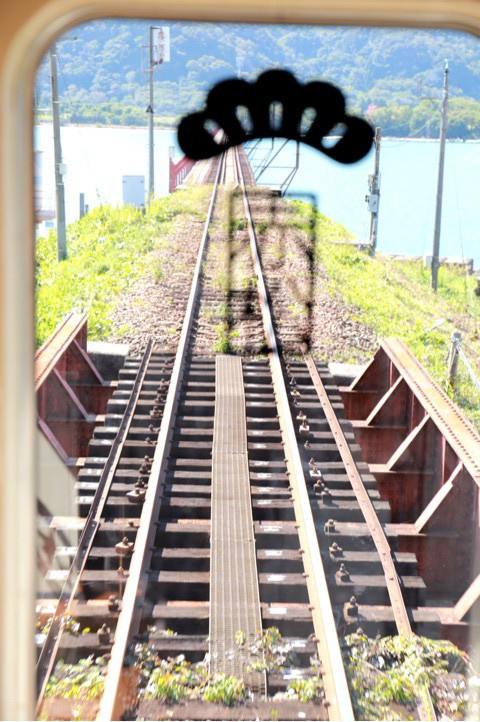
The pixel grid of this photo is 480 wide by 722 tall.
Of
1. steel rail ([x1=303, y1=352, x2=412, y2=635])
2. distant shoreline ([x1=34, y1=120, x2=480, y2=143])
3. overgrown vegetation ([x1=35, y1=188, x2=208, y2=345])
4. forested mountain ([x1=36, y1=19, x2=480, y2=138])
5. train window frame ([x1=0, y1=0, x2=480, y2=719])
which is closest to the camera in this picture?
train window frame ([x1=0, y1=0, x2=480, y2=719])

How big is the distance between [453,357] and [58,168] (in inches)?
100.0

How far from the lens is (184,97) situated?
2.37m

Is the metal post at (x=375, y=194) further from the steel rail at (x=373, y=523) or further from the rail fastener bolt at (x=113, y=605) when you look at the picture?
the rail fastener bolt at (x=113, y=605)

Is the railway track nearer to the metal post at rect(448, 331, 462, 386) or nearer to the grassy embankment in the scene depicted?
the grassy embankment

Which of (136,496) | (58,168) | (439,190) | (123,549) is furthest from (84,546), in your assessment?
(439,190)

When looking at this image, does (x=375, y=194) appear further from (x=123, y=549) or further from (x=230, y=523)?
(x=123, y=549)

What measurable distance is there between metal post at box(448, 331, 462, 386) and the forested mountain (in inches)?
67.9

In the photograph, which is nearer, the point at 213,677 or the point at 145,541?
the point at 213,677

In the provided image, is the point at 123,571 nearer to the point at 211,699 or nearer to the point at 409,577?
the point at 211,699

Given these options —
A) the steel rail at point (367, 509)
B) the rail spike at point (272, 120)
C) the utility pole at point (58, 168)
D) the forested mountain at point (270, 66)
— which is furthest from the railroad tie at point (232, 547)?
the forested mountain at point (270, 66)

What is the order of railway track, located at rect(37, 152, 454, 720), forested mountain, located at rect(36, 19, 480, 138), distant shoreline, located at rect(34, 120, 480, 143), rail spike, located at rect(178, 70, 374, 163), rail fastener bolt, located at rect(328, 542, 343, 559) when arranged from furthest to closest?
rail fastener bolt, located at rect(328, 542, 343, 559) < railway track, located at rect(37, 152, 454, 720) < distant shoreline, located at rect(34, 120, 480, 143) < rail spike, located at rect(178, 70, 374, 163) < forested mountain, located at rect(36, 19, 480, 138)

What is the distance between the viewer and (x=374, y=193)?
2.87 metres

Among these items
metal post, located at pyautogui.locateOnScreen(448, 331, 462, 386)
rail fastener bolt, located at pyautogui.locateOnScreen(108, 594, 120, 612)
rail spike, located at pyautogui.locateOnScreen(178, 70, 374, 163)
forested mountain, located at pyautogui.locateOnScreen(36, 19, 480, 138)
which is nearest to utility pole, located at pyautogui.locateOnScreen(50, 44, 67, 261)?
forested mountain, located at pyautogui.locateOnScreen(36, 19, 480, 138)

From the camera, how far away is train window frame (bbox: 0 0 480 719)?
1.62m
